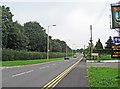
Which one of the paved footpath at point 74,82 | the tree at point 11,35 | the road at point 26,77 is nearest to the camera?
the paved footpath at point 74,82

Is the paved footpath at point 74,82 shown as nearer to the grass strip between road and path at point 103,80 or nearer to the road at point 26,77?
the grass strip between road and path at point 103,80

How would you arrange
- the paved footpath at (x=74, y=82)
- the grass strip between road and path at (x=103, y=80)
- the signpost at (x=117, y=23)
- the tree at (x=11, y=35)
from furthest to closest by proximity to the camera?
the tree at (x=11, y=35)
the signpost at (x=117, y=23)
the paved footpath at (x=74, y=82)
the grass strip between road and path at (x=103, y=80)

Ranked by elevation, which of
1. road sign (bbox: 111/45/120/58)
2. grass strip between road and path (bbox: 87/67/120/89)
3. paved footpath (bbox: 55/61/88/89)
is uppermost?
road sign (bbox: 111/45/120/58)

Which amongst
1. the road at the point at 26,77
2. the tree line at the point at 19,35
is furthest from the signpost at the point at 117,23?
the tree line at the point at 19,35

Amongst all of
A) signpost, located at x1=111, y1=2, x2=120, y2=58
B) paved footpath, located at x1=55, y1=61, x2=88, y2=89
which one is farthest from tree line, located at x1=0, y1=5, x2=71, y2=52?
signpost, located at x1=111, y1=2, x2=120, y2=58

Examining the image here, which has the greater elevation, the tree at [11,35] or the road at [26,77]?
the tree at [11,35]

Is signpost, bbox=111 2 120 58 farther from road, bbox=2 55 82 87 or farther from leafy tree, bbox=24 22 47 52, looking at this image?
leafy tree, bbox=24 22 47 52

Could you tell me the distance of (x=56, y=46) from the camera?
543 feet

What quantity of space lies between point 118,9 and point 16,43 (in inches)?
2937

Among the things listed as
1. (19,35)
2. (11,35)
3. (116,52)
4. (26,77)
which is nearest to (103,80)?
(116,52)

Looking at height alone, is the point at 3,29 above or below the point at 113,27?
above

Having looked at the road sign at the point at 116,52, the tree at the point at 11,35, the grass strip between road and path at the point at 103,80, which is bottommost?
the grass strip between road and path at the point at 103,80

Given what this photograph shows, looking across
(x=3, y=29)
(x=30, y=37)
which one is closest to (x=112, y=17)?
(x=3, y=29)

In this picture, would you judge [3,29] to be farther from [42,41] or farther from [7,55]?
[42,41]
